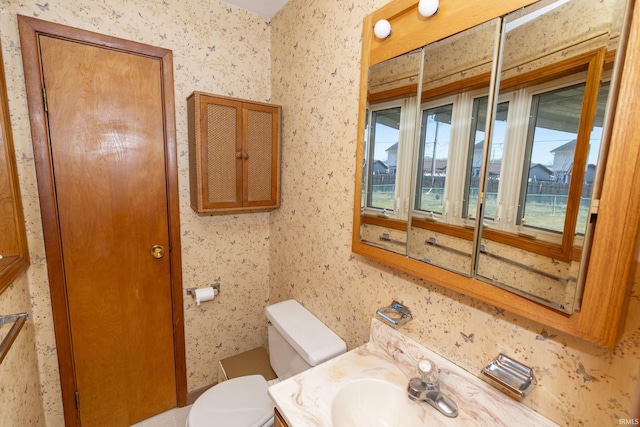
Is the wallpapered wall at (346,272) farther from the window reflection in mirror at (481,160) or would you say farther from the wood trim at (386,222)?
the window reflection in mirror at (481,160)

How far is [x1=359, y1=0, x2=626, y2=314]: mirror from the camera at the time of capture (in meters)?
0.61

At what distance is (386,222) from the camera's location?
111 centimetres

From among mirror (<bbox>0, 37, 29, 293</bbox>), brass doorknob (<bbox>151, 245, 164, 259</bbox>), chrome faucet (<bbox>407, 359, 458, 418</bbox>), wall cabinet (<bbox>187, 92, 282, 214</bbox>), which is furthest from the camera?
brass doorknob (<bbox>151, 245, 164, 259</bbox>)

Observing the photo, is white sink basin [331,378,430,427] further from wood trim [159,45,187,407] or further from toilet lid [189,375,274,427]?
wood trim [159,45,187,407]

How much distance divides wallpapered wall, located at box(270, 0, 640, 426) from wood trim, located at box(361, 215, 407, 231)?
0.15 metres

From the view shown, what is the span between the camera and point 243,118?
162cm

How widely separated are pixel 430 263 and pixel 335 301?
2.08 feet

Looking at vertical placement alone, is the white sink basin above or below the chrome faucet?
below

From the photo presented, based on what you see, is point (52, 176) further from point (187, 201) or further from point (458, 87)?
point (458, 87)

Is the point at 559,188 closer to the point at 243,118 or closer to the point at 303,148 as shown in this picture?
the point at 303,148

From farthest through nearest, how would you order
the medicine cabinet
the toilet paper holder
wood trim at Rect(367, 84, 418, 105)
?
the toilet paper holder
wood trim at Rect(367, 84, 418, 105)
the medicine cabinet

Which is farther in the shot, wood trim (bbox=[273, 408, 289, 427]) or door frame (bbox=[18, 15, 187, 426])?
door frame (bbox=[18, 15, 187, 426])

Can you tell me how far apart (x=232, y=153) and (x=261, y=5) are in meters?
0.93

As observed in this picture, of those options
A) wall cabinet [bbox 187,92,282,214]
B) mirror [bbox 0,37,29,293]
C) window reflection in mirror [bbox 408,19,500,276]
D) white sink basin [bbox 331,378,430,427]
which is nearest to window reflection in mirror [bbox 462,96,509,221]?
window reflection in mirror [bbox 408,19,500,276]
